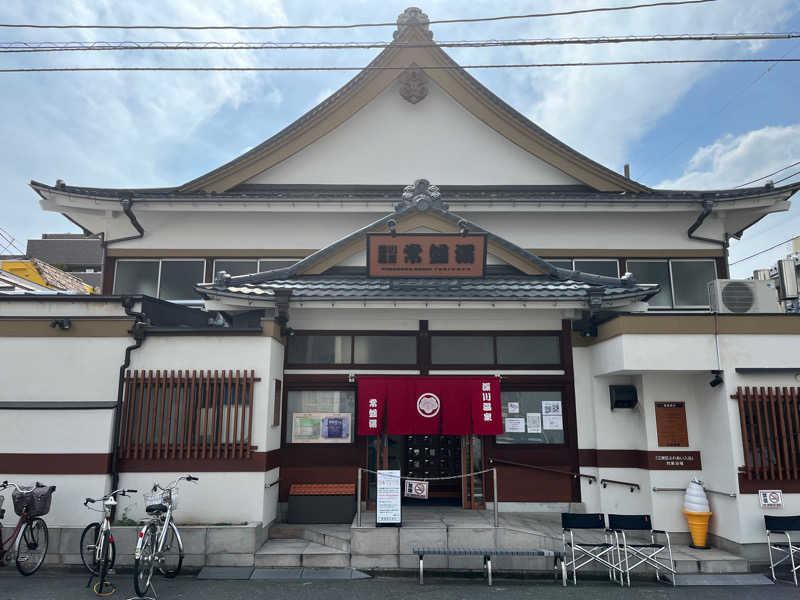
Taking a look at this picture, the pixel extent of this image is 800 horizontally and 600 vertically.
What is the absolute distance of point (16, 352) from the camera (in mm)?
9352

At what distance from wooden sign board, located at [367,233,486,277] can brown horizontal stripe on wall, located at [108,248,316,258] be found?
3.15 m

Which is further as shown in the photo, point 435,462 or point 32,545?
point 435,462

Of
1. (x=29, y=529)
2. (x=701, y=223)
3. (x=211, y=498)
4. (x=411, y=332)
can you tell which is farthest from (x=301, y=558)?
(x=701, y=223)

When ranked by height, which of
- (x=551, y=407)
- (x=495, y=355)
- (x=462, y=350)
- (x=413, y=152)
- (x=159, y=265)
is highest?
(x=413, y=152)

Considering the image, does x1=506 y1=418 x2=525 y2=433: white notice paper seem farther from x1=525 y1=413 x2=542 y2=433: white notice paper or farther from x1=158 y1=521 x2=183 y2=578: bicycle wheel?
x1=158 y1=521 x2=183 y2=578: bicycle wheel

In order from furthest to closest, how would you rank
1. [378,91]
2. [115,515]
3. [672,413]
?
[378,91] → [672,413] → [115,515]

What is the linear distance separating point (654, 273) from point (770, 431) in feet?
17.6

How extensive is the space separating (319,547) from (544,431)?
16.9 feet

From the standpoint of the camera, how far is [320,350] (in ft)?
36.3

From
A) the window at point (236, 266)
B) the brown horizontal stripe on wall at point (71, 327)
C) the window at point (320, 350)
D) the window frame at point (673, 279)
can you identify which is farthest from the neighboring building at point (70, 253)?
the window frame at point (673, 279)

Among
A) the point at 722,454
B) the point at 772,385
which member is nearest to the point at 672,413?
the point at 722,454

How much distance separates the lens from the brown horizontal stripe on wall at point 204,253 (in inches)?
524

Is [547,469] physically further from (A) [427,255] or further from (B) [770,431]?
(A) [427,255]

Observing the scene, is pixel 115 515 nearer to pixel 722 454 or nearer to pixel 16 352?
pixel 16 352
